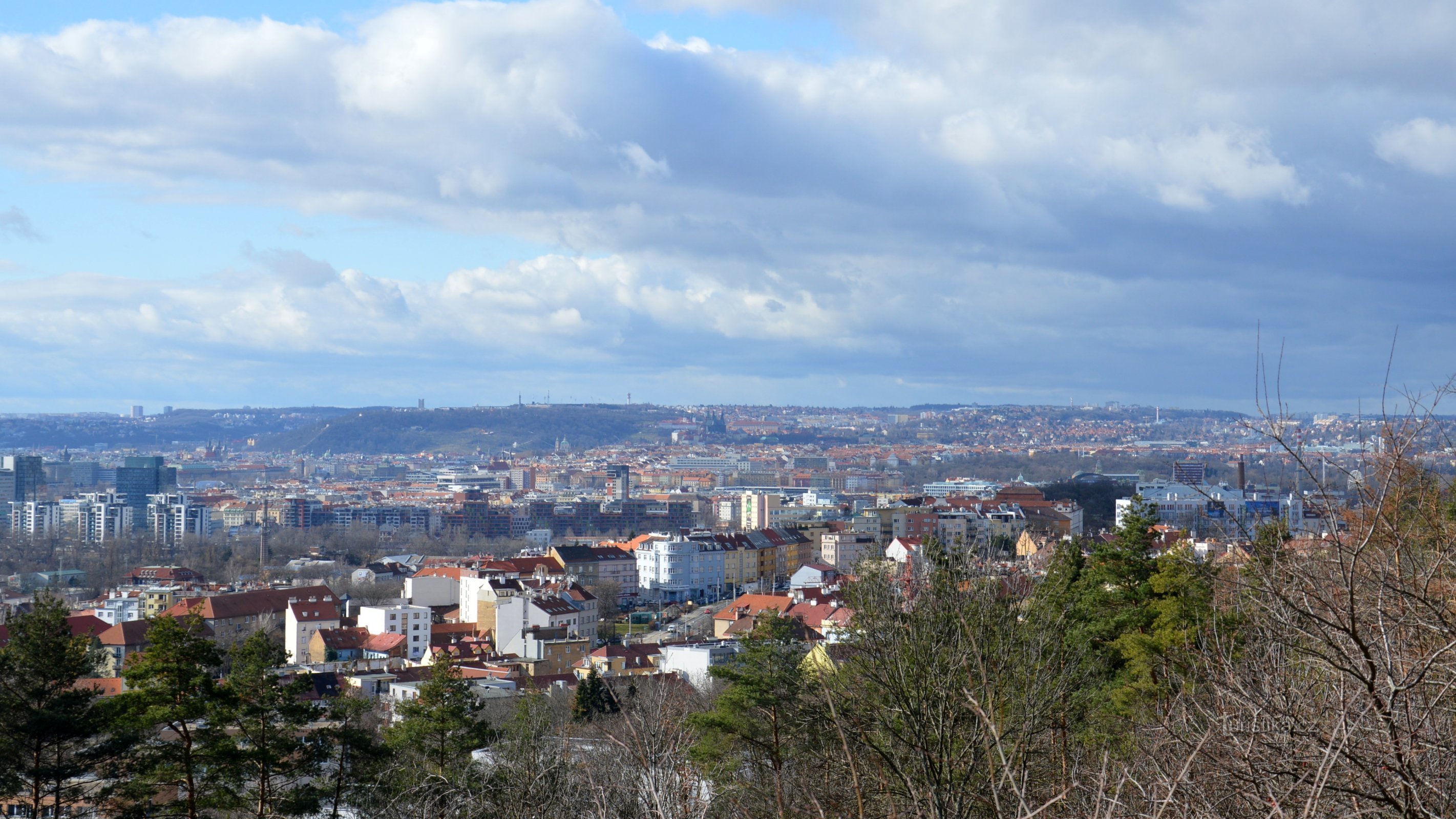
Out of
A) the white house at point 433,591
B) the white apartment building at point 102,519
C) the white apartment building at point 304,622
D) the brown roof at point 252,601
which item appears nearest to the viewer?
the white apartment building at point 304,622

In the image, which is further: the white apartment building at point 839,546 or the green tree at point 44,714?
the white apartment building at point 839,546

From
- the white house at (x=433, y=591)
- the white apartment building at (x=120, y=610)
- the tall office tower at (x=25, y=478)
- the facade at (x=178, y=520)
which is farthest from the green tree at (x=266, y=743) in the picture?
the tall office tower at (x=25, y=478)

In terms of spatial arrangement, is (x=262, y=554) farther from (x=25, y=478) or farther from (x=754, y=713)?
(x=25, y=478)

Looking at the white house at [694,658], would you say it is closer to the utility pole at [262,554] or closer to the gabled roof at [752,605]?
the gabled roof at [752,605]

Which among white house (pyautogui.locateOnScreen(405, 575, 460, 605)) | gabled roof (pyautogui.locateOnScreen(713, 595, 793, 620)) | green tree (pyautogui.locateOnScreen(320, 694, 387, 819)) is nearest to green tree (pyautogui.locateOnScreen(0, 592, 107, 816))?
green tree (pyautogui.locateOnScreen(320, 694, 387, 819))

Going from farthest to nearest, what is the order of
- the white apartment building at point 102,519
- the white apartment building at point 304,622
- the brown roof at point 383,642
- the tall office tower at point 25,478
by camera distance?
the tall office tower at point 25,478
the white apartment building at point 102,519
the white apartment building at point 304,622
the brown roof at point 383,642

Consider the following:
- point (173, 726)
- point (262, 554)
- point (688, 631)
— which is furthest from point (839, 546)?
point (173, 726)
